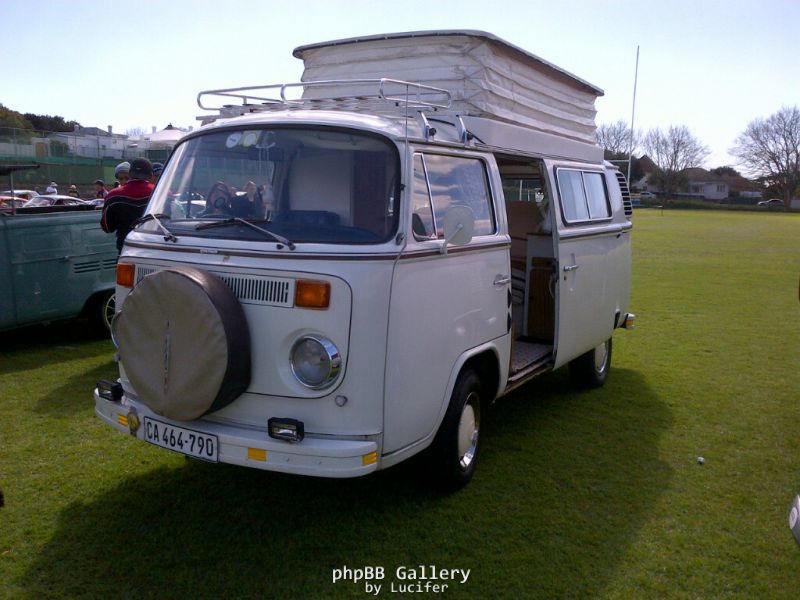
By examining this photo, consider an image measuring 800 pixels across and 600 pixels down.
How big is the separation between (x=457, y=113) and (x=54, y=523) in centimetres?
355

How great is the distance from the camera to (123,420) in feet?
14.1

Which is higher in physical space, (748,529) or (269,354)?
(269,354)

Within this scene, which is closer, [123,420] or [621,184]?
[123,420]

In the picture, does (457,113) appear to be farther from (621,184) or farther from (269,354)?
(621,184)

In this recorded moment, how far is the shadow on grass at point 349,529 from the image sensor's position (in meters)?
3.79

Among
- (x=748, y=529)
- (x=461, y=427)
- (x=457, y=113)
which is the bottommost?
(x=748, y=529)

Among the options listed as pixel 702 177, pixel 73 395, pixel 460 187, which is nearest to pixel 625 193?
pixel 460 187

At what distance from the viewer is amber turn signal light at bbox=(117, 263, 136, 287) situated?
439cm

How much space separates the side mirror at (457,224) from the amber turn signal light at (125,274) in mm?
1871

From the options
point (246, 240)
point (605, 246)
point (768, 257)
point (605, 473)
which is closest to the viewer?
point (246, 240)

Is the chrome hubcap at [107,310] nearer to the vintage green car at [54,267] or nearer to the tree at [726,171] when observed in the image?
the vintage green car at [54,267]

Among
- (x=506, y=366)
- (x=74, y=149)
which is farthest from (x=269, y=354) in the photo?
(x=74, y=149)

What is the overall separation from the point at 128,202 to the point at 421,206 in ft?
12.8

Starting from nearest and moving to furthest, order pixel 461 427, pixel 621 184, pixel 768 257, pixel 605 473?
pixel 461 427 < pixel 605 473 < pixel 621 184 < pixel 768 257
